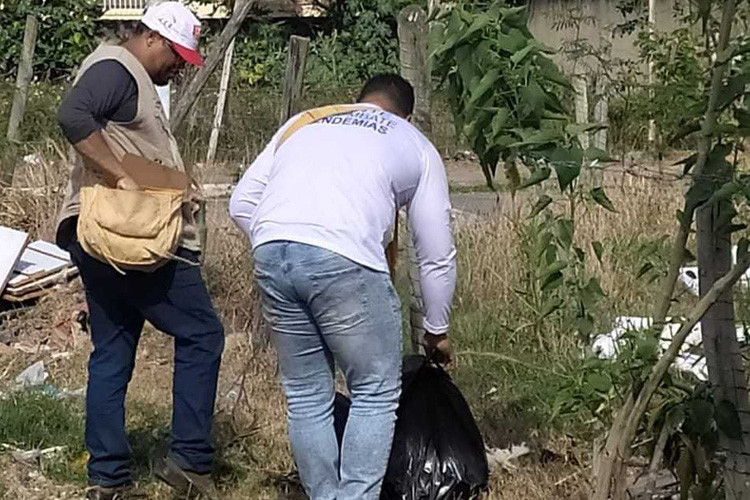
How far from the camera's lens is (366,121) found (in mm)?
4109

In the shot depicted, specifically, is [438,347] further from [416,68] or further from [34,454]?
[34,454]

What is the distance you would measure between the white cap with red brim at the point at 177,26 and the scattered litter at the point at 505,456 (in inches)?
75.7

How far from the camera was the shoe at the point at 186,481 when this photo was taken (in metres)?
4.91

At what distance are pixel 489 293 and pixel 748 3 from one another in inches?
140

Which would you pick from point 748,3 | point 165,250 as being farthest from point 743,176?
point 165,250

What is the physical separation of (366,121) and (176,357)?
1.37 m

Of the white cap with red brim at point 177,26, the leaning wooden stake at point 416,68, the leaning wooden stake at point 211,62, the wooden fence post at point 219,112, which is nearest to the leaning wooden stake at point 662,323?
the leaning wooden stake at point 416,68

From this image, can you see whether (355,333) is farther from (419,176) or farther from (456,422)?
(456,422)

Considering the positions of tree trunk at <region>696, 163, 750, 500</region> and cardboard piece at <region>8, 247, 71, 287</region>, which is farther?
cardboard piece at <region>8, 247, 71, 287</region>

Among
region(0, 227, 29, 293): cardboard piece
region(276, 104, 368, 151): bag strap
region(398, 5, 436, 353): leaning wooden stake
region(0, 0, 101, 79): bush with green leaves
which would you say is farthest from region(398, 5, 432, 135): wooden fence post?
region(0, 0, 101, 79): bush with green leaves

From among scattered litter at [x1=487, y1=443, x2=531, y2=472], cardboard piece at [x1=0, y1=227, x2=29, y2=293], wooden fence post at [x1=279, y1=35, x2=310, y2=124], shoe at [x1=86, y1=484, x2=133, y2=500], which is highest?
wooden fence post at [x1=279, y1=35, x2=310, y2=124]

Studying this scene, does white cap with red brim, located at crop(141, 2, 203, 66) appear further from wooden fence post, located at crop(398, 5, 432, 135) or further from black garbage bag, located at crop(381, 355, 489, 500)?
black garbage bag, located at crop(381, 355, 489, 500)

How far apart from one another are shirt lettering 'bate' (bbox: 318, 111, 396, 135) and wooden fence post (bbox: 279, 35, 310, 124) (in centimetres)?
271

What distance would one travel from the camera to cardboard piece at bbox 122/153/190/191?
4711 mm
